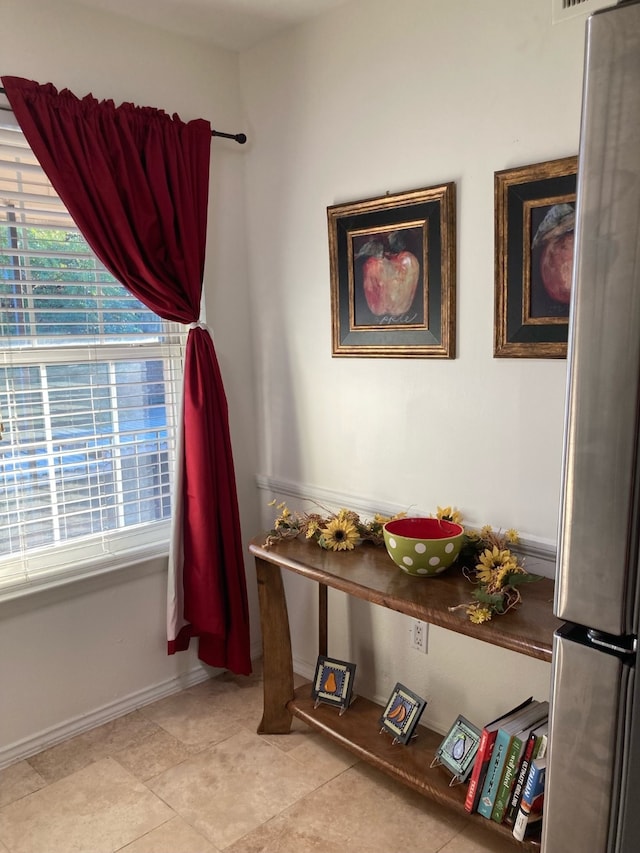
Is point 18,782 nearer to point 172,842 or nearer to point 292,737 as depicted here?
point 172,842

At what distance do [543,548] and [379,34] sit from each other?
66.2 inches

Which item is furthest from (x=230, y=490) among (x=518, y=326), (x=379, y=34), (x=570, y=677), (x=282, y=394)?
(x=570, y=677)

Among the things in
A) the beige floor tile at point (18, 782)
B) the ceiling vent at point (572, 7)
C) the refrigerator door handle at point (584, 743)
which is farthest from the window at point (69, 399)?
the refrigerator door handle at point (584, 743)

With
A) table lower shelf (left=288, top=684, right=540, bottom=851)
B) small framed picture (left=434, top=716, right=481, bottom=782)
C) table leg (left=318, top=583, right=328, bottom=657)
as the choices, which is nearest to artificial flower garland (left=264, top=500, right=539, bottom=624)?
table leg (left=318, top=583, right=328, bottom=657)

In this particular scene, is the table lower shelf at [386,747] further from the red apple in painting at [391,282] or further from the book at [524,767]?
the red apple in painting at [391,282]

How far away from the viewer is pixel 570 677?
73 centimetres

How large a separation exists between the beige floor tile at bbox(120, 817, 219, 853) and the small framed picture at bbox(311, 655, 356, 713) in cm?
56

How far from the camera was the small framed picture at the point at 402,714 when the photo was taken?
2.13 meters

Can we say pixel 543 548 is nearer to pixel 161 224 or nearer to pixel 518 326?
pixel 518 326

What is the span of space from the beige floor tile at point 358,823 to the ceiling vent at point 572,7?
2.12 m

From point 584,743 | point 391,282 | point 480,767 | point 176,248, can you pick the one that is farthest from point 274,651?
point 584,743

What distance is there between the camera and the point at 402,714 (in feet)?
7.09

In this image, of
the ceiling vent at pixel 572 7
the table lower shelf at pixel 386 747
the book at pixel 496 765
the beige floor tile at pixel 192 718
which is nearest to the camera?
the ceiling vent at pixel 572 7

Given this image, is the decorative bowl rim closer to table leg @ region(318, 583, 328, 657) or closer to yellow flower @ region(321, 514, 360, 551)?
yellow flower @ region(321, 514, 360, 551)
